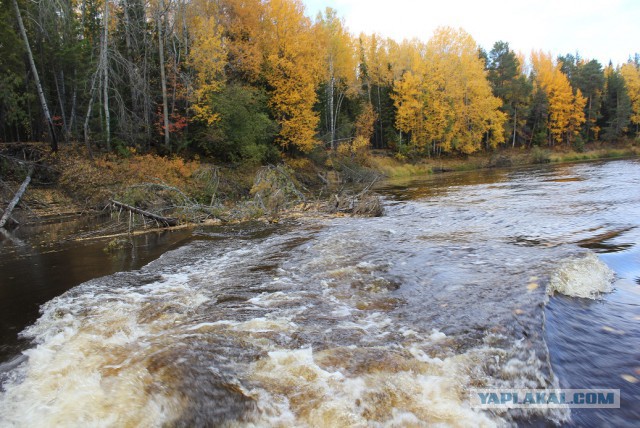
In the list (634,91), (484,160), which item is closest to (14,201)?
(484,160)

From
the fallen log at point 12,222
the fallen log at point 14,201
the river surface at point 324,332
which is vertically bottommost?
the river surface at point 324,332

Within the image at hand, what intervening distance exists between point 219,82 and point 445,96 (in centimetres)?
2723

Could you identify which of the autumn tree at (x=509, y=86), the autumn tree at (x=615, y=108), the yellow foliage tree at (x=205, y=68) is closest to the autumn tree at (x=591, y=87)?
the autumn tree at (x=615, y=108)

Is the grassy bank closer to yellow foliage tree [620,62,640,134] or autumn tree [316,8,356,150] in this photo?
autumn tree [316,8,356,150]

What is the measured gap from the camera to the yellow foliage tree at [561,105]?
162 feet

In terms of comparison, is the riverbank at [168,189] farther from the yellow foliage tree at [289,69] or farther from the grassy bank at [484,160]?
the grassy bank at [484,160]

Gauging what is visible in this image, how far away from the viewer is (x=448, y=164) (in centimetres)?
3944

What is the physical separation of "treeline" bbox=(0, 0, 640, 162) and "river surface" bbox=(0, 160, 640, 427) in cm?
1369

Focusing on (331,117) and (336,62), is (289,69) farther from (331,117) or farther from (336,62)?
(336,62)

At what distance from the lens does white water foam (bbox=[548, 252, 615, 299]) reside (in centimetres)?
507

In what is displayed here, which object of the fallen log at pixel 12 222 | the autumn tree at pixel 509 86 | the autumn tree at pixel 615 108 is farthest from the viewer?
Result: the autumn tree at pixel 615 108

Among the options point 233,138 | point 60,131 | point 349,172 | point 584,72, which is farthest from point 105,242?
point 584,72

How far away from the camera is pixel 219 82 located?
20781 millimetres

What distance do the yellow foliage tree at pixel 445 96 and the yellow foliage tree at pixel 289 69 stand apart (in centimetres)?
1631
